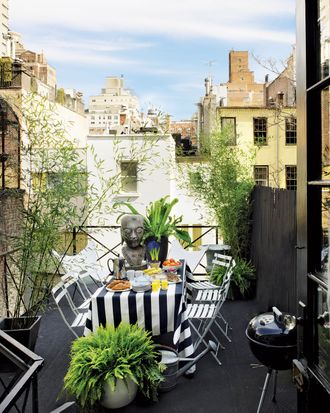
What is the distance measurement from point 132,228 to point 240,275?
232 cm

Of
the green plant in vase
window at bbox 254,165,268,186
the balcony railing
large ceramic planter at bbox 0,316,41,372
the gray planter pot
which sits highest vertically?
the balcony railing

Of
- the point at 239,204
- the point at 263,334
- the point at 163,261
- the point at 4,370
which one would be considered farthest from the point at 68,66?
the point at 263,334

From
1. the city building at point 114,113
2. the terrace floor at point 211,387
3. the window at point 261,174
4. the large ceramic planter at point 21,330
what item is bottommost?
the terrace floor at point 211,387

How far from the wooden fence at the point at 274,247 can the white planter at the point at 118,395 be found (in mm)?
1743

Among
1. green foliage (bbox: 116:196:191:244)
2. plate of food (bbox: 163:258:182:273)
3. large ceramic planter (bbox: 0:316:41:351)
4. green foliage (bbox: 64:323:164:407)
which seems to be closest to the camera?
green foliage (bbox: 64:323:164:407)

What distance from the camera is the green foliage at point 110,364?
309 cm

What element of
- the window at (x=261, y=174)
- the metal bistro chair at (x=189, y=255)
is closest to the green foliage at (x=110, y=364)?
the metal bistro chair at (x=189, y=255)

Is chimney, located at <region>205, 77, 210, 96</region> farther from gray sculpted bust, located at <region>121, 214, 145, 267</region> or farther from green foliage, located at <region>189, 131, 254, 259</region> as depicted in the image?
gray sculpted bust, located at <region>121, 214, 145, 267</region>

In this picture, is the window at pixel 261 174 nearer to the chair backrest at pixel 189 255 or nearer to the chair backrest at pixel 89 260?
the chair backrest at pixel 189 255

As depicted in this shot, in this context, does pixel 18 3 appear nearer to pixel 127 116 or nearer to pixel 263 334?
pixel 263 334

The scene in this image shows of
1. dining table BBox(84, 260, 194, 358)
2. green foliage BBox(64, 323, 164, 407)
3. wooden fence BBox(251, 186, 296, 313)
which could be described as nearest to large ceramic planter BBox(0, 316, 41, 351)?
dining table BBox(84, 260, 194, 358)

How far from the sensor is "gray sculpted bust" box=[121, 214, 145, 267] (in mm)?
4703

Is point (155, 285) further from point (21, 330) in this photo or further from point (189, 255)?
point (189, 255)

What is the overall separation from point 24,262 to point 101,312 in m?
0.94
